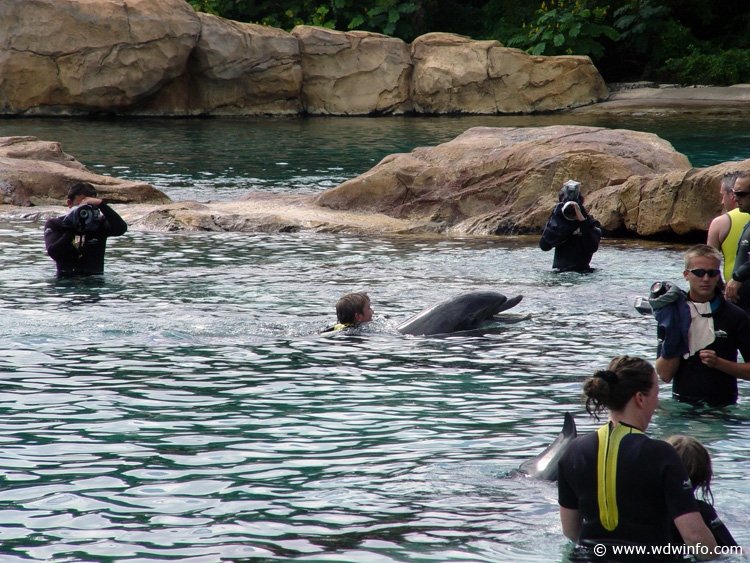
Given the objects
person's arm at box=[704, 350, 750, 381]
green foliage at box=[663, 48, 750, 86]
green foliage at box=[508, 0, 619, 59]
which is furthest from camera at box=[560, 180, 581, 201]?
green foliage at box=[663, 48, 750, 86]

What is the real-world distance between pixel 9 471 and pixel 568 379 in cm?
373

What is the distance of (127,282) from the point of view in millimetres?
9688

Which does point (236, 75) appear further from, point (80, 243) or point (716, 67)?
point (80, 243)

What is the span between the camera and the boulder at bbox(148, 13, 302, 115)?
94.0ft

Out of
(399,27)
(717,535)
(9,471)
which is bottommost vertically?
(9,471)

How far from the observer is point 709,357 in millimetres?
4973

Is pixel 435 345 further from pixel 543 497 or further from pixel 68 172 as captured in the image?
pixel 68 172

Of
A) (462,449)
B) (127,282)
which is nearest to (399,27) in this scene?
(127,282)

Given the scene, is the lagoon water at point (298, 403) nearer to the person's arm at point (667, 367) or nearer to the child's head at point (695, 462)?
the person's arm at point (667, 367)

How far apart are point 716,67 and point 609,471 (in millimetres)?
29856

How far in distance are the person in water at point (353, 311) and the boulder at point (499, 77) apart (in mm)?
23836

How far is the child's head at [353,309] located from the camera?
7.53 metres

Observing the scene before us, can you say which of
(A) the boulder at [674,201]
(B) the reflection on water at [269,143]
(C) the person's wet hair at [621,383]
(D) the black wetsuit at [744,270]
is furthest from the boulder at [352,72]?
(C) the person's wet hair at [621,383]

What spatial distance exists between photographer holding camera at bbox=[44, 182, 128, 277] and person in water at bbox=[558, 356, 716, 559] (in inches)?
273
